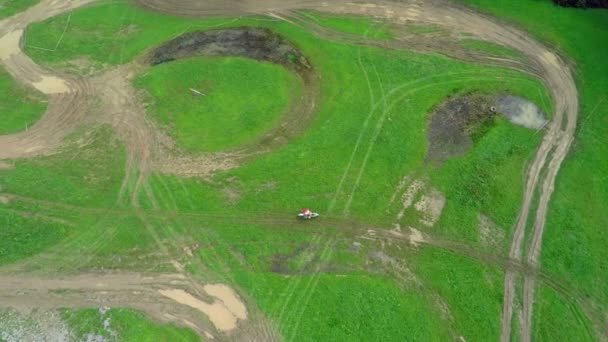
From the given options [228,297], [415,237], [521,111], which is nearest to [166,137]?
[228,297]

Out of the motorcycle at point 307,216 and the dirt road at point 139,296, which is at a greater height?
the motorcycle at point 307,216

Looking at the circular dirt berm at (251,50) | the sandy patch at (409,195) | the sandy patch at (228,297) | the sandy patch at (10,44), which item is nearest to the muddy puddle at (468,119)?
the sandy patch at (409,195)

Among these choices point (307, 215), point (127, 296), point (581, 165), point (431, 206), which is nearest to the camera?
point (127, 296)

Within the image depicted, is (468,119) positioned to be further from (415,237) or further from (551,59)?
(415,237)

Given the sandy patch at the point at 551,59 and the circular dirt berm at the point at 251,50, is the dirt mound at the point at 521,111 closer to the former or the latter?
the sandy patch at the point at 551,59

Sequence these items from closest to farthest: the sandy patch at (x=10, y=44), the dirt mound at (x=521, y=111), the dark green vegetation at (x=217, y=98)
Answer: the dark green vegetation at (x=217, y=98)
the dirt mound at (x=521, y=111)
the sandy patch at (x=10, y=44)

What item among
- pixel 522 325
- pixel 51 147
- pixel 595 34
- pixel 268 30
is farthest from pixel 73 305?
pixel 595 34

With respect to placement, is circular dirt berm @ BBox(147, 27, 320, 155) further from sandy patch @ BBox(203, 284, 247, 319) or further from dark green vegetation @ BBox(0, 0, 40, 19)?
dark green vegetation @ BBox(0, 0, 40, 19)

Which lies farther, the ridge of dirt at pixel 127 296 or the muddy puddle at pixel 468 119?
the muddy puddle at pixel 468 119
